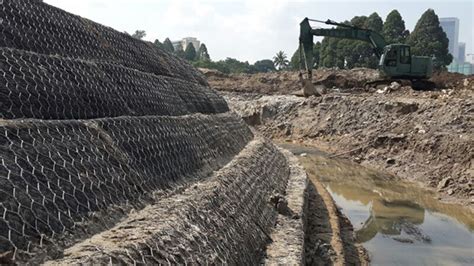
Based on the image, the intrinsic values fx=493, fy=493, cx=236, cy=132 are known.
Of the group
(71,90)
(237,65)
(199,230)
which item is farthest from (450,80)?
(237,65)

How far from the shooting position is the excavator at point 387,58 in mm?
23109

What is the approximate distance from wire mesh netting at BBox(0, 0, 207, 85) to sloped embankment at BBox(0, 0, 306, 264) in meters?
0.02

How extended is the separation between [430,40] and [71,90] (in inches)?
1711

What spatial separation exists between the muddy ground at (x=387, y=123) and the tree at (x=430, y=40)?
1465 cm

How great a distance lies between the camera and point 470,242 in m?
9.49


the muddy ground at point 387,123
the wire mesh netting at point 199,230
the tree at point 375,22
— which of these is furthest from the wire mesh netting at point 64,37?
the tree at point 375,22

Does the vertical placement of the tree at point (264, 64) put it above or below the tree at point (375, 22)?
below

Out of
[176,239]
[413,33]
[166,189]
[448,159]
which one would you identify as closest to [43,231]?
[176,239]

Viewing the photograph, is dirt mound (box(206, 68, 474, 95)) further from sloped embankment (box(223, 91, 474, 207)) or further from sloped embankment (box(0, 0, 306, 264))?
sloped embankment (box(0, 0, 306, 264))

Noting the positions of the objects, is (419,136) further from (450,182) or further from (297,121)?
(297,121)

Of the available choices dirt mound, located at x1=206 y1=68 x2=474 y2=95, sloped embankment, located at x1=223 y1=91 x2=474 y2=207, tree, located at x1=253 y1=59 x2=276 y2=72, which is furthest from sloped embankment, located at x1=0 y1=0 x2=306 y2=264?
tree, located at x1=253 y1=59 x2=276 y2=72

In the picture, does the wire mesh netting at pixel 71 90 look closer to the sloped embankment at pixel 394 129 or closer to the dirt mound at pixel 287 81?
the sloped embankment at pixel 394 129

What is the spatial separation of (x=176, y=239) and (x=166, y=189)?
1.47 meters

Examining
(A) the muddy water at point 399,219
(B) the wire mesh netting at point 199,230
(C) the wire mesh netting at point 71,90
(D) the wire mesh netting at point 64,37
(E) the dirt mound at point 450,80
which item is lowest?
(A) the muddy water at point 399,219
